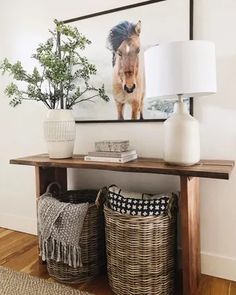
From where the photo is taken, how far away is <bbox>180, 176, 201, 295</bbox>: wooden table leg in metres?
1.37

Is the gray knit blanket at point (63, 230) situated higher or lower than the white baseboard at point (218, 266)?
higher

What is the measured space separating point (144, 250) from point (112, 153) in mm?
552

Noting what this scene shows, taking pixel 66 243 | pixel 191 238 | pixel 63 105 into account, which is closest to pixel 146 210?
pixel 191 238

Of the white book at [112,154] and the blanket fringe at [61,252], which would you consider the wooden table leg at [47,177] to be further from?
the white book at [112,154]

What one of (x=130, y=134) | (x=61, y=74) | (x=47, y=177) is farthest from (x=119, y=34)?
(x=47, y=177)

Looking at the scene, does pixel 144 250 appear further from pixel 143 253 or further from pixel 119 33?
pixel 119 33

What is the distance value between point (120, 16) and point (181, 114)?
0.86m

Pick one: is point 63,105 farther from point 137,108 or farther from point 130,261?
point 130,261

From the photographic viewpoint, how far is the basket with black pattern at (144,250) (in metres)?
1.39

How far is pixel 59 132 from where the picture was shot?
172 centimetres

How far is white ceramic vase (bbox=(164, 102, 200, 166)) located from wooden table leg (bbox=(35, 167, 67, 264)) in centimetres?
91

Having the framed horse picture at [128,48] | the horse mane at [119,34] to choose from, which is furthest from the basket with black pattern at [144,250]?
the horse mane at [119,34]

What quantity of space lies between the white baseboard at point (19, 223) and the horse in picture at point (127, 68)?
1259 mm

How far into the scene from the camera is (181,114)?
1.40m
